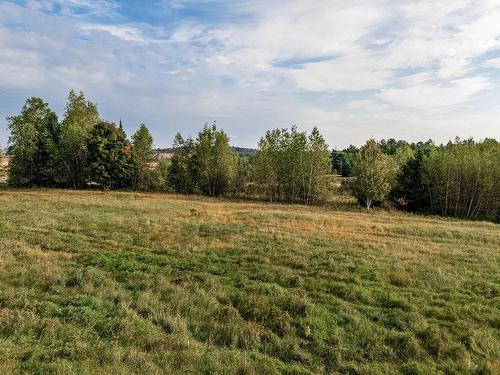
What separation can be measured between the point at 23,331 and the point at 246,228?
1736cm

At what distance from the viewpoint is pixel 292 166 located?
58781mm

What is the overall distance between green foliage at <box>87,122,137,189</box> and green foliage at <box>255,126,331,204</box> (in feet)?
75.5

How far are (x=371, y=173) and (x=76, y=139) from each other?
4731 centimetres

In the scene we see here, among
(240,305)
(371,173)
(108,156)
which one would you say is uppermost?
(108,156)

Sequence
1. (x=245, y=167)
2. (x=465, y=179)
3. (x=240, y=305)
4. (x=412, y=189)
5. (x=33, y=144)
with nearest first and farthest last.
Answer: (x=240, y=305), (x=465, y=179), (x=412, y=189), (x=33, y=144), (x=245, y=167)

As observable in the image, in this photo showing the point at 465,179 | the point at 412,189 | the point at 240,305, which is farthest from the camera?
the point at 412,189

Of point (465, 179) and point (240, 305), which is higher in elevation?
point (465, 179)

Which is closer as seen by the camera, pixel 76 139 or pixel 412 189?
pixel 412 189

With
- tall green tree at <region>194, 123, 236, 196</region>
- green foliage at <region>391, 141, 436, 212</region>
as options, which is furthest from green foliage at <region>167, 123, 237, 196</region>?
green foliage at <region>391, 141, 436, 212</region>

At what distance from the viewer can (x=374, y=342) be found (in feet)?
27.9

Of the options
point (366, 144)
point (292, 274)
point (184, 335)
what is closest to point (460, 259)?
point (292, 274)

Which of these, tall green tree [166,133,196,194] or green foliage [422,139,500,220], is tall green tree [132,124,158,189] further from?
green foliage [422,139,500,220]

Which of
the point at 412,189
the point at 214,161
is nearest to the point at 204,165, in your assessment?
the point at 214,161

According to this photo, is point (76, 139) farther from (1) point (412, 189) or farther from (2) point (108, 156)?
(1) point (412, 189)
